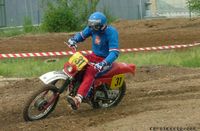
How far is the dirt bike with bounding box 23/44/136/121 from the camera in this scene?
8.80m

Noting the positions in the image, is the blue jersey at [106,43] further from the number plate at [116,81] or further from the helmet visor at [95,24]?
the number plate at [116,81]

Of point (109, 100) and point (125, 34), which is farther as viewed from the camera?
point (125, 34)

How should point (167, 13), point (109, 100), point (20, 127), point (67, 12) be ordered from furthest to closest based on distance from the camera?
point (167, 13) → point (67, 12) → point (109, 100) → point (20, 127)

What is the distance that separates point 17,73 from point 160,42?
1006 centimetres

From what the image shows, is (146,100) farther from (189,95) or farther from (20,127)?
(20,127)

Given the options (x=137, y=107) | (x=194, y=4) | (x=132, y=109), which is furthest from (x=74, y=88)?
(x=194, y=4)

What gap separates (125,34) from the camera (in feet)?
91.6

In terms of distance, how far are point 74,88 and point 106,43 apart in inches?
37.2

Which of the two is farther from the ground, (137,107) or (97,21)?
(97,21)

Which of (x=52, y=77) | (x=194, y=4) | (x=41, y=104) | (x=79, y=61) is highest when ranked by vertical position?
(x=79, y=61)

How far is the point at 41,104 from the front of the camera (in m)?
8.78

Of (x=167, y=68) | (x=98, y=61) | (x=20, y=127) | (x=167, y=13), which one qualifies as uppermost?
(x=98, y=61)

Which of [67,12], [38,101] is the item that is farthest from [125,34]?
[38,101]

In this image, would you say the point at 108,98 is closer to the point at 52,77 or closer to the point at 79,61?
the point at 79,61
